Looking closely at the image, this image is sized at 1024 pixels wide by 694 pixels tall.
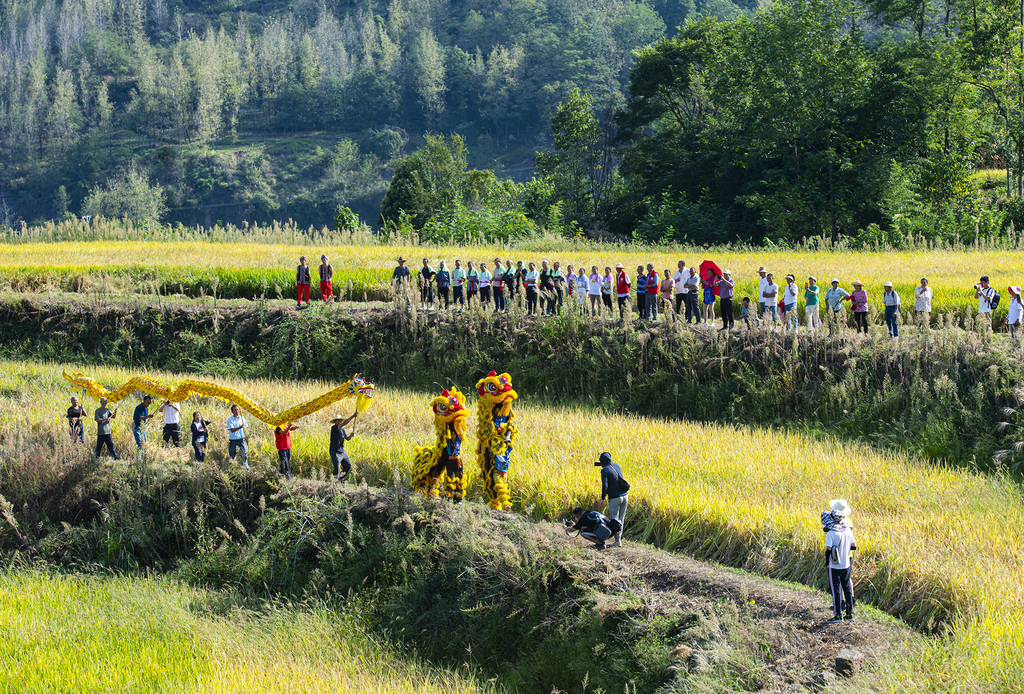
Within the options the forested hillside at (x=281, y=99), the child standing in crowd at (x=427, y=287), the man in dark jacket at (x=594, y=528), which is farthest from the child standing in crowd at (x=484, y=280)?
the forested hillside at (x=281, y=99)

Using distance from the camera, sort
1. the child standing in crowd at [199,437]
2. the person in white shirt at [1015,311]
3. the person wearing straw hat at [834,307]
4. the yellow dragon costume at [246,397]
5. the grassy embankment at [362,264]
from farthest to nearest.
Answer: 1. the grassy embankment at [362,264]
2. the person wearing straw hat at [834,307]
3. the person in white shirt at [1015,311]
4. the child standing in crowd at [199,437]
5. the yellow dragon costume at [246,397]

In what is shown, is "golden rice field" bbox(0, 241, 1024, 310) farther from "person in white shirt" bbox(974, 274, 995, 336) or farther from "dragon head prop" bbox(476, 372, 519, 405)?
"dragon head prop" bbox(476, 372, 519, 405)

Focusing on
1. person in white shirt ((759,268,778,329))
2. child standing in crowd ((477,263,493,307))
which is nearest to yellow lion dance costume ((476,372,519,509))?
person in white shirt ((759,268,778,329))

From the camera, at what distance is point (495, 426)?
12586mm

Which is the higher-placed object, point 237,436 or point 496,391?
point 496,391

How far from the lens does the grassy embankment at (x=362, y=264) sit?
2409 cm

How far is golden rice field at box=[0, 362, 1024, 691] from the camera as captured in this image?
9.52m

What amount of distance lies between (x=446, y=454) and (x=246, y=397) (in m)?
4.70

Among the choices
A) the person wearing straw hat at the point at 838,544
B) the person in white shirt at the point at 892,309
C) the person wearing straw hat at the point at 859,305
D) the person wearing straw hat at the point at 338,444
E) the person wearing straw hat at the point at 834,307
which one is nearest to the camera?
the person wearing straw hat at the point at 838,544

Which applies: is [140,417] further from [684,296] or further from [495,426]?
[684,296]

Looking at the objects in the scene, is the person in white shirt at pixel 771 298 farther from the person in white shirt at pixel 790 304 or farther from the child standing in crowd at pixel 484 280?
the child standing in crowd at pixel 484 280

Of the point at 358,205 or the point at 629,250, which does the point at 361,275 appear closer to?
the point at 629,250

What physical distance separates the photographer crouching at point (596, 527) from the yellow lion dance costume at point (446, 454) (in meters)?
1.99

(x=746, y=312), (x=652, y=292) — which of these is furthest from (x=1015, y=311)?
A: (x=652, y=292)
